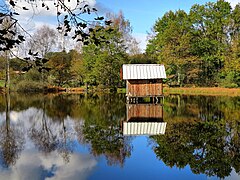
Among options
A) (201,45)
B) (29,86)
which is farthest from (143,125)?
(29,86)

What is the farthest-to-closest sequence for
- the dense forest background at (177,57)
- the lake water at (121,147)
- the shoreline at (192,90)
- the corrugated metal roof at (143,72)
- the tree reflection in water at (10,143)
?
the dense forest background at (177,57) < the shoreline at (192,90) < the corrugated metal roof at (143,72) < the tree reflection in water at (10,143) < the lake water at (121,147)

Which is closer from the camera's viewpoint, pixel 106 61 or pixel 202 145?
→ pixel 202 145

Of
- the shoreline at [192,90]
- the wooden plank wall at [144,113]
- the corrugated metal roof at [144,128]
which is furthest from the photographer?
the shoreline at [192,90]

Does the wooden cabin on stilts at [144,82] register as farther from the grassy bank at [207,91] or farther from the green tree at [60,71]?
the green tree at [60,71]

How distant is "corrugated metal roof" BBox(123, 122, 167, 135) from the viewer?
11.4m

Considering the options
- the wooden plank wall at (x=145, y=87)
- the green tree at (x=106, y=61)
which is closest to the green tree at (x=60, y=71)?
the green tree at (x=106, y=61)

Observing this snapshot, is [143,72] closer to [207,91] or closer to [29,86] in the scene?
[207,91]

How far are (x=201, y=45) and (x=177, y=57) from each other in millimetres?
3905

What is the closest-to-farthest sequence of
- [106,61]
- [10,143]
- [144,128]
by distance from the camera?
[10,143]
[144,128]
[106,61]

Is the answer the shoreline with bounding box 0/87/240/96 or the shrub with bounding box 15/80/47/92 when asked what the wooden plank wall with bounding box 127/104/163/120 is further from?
the shrub with bounding box 15/80/47/92

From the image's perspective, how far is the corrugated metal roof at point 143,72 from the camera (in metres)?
23.5

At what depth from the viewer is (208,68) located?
123 feet

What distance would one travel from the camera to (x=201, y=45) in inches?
1401

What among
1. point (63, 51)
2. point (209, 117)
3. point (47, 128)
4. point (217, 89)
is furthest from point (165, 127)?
point (63, 51)
